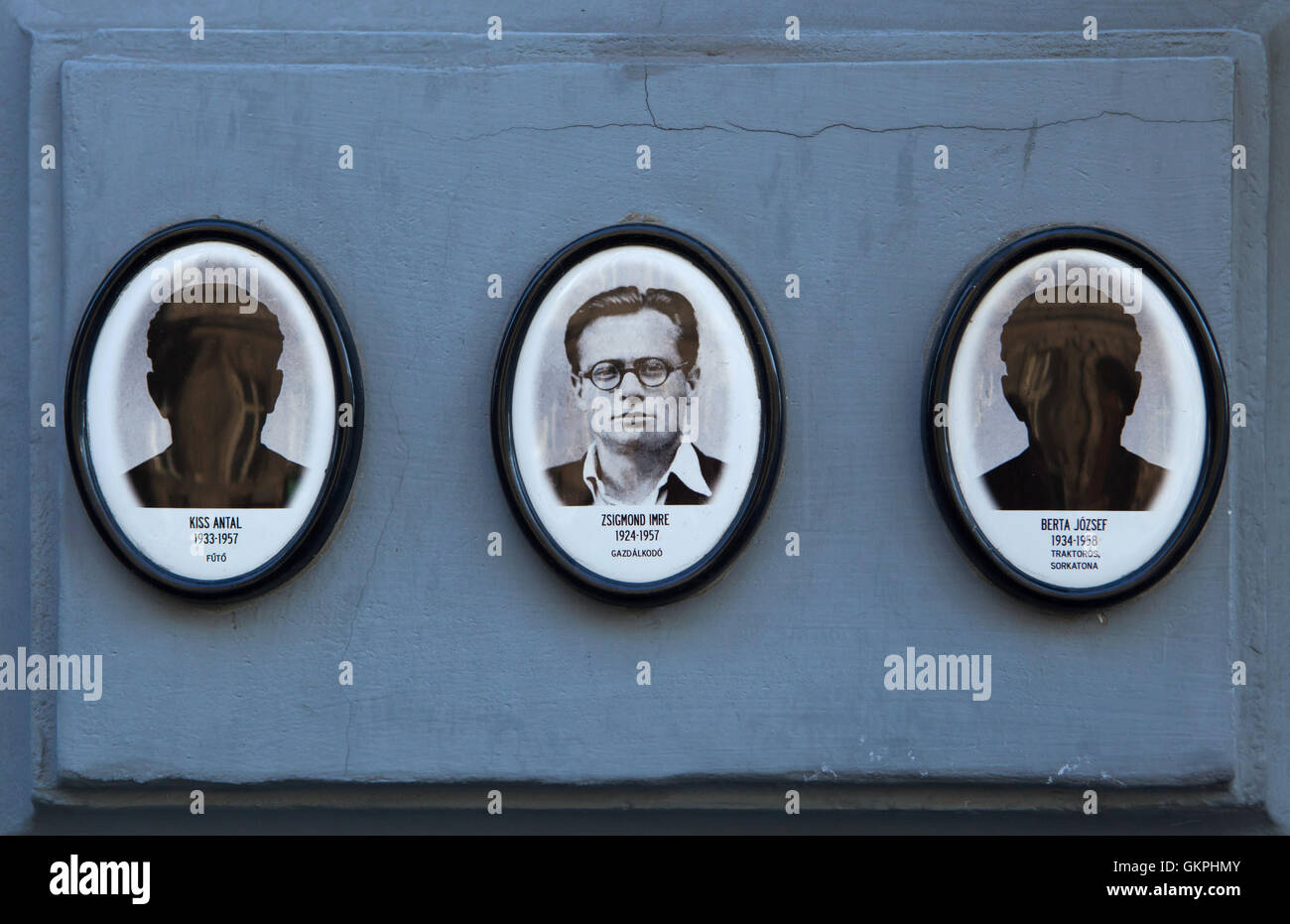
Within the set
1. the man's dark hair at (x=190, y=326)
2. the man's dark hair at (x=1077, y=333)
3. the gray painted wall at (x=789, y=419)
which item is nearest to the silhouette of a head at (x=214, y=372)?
the man's dark hair at (x=190, y=326)

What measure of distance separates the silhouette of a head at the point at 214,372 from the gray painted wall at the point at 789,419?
24cm

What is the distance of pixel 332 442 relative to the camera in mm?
2352

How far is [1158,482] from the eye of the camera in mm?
2340

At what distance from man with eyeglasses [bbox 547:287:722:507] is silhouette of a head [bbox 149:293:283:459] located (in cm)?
81

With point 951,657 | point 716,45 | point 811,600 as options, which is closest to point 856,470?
point 811,600

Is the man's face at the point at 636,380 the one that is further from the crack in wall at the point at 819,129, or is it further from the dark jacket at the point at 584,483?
the crack in wall at the point at 819,129

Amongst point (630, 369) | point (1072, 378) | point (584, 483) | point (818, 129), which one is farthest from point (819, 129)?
point (584, 483)

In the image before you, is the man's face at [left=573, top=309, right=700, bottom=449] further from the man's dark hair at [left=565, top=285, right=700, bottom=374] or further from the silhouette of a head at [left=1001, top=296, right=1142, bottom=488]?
the silhouette of a head at [left=1001, top=296, right=1142, bottom=488]

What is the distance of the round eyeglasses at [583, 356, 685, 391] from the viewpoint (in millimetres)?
2354

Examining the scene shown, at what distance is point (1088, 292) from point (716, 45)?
1211 millimetres

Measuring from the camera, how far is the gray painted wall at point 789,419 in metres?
2.34

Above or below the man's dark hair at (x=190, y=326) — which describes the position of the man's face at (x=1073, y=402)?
below

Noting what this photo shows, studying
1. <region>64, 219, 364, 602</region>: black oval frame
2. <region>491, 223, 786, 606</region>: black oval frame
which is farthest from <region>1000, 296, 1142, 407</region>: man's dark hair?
<region>64, 219, 364, 602</region>: black oval frame

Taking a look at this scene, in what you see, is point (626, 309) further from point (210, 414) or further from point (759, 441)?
point (210, 414)
